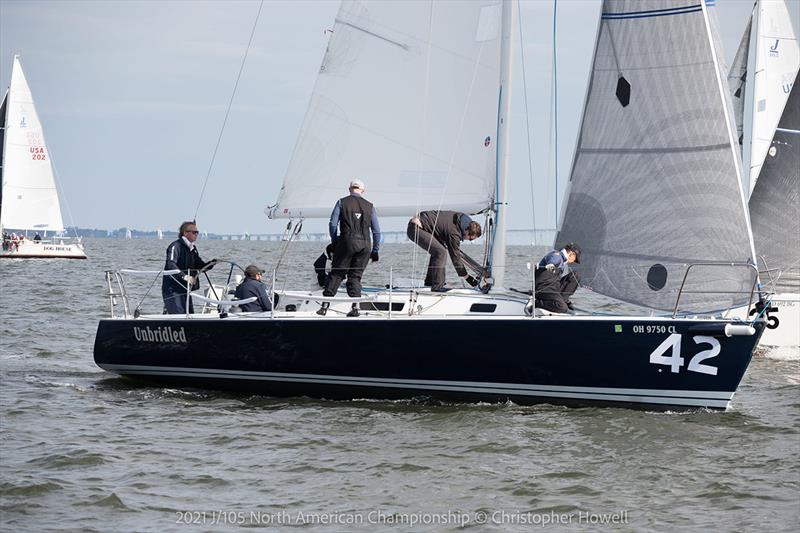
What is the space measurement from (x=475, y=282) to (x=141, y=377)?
12.7ft

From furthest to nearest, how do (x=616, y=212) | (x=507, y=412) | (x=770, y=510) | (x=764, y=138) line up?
(x=764, y=138)
(x=616, y=212)
(x=507, y=412)
(x=770, y=510)

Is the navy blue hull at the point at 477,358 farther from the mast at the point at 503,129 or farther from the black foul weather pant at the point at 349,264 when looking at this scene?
the mast at the point at 503,129

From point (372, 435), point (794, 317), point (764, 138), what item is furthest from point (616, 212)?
point (764, 138)

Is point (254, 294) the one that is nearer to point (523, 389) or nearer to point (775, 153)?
point (523, 389)

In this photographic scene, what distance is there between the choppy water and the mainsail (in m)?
41.8

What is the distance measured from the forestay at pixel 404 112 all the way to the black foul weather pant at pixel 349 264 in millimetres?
923

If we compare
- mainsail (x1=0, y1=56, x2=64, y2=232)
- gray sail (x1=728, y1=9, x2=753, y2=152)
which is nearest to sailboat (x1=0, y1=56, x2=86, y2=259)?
mainsail (x1=0, y1=56, x2=64, y2=232)

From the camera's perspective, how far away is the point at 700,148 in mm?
11117

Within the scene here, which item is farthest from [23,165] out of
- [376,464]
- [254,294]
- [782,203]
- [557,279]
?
[376,464]

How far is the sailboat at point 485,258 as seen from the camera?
10.4 m

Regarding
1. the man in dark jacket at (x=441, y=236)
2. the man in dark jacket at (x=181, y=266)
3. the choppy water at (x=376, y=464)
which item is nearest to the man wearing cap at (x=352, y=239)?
the man in dark jacket at (x=441, y=236)

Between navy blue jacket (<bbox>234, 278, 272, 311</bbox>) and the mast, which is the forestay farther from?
navy blue jacket (<bbox>234, 278, 272, 311</bbox>)

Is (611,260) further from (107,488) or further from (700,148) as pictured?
(107,488)

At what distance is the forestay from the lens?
11836 millimetres
